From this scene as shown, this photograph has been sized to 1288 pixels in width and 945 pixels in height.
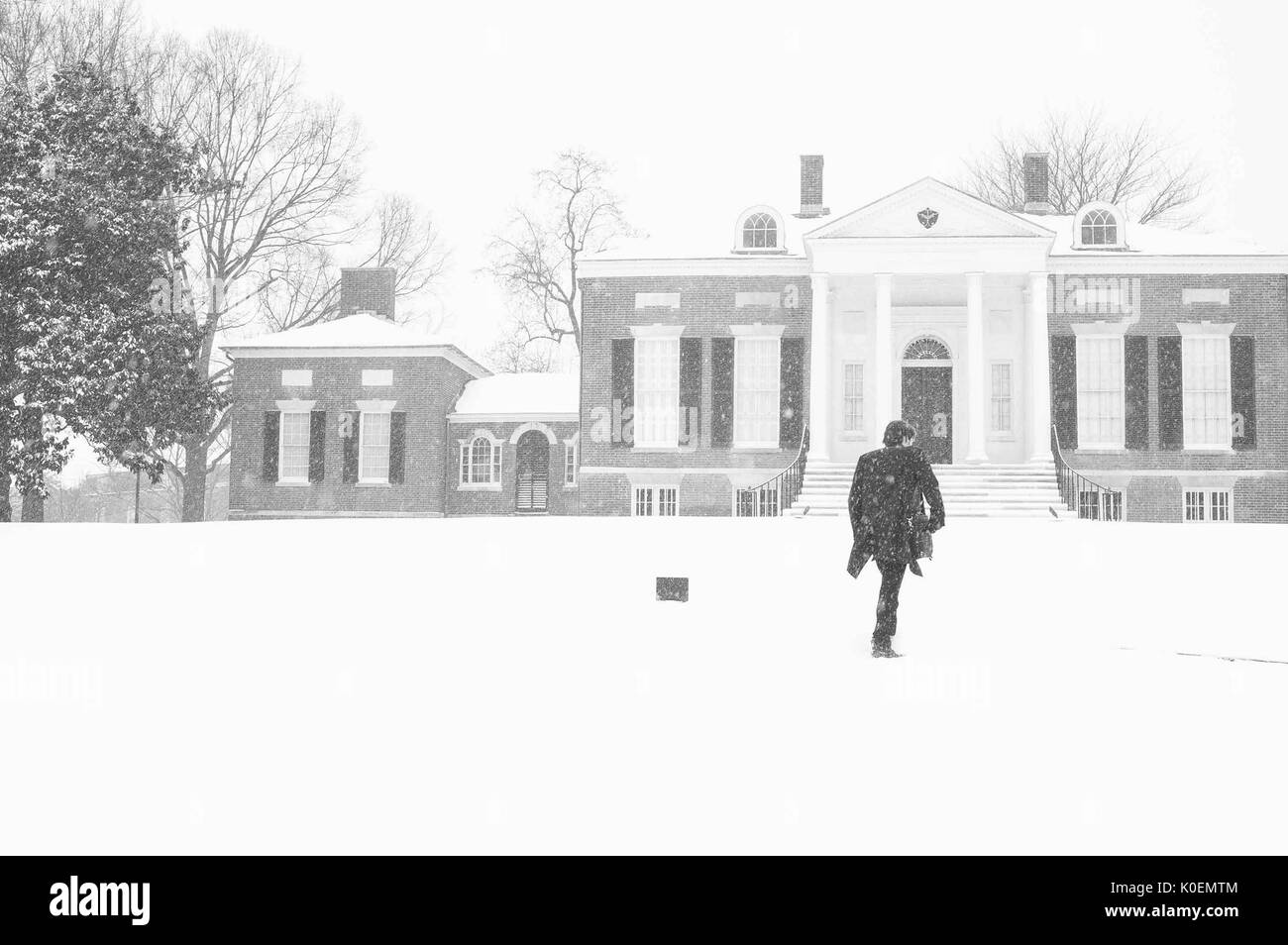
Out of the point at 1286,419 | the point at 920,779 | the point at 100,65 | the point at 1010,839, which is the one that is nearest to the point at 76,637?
the point at 920,779

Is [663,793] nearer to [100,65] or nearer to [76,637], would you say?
[76,637]

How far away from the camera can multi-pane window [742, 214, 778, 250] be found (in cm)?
2439

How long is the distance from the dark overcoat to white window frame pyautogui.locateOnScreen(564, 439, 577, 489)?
873 inches

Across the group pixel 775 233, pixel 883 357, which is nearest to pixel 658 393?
pixel 775 233

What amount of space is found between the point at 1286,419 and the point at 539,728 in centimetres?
2260

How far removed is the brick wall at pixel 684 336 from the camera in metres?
24.1

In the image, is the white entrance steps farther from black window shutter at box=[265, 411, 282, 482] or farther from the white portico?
black window shutter at box=[265, 411, 282, 482]

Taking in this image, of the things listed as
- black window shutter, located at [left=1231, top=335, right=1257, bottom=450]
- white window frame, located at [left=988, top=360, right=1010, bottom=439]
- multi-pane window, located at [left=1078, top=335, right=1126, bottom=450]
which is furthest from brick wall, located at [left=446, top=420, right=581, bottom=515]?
black window shutter, located at [left=1231, top=335, right=1257, bottom=450]

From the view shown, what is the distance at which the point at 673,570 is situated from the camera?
1111 centimetres

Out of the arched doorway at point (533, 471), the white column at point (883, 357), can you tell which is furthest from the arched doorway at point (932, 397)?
the arched doorway at point (533, 471)

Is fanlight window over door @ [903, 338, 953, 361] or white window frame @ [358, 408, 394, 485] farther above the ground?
fanlight window over door @ [903, 338, 953, 361]

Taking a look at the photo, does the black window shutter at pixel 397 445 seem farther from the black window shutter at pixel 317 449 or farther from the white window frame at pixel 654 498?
the white window frame at pixel 654 498

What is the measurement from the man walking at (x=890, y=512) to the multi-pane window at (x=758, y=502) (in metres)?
15.2

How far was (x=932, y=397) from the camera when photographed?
78.6 feet
